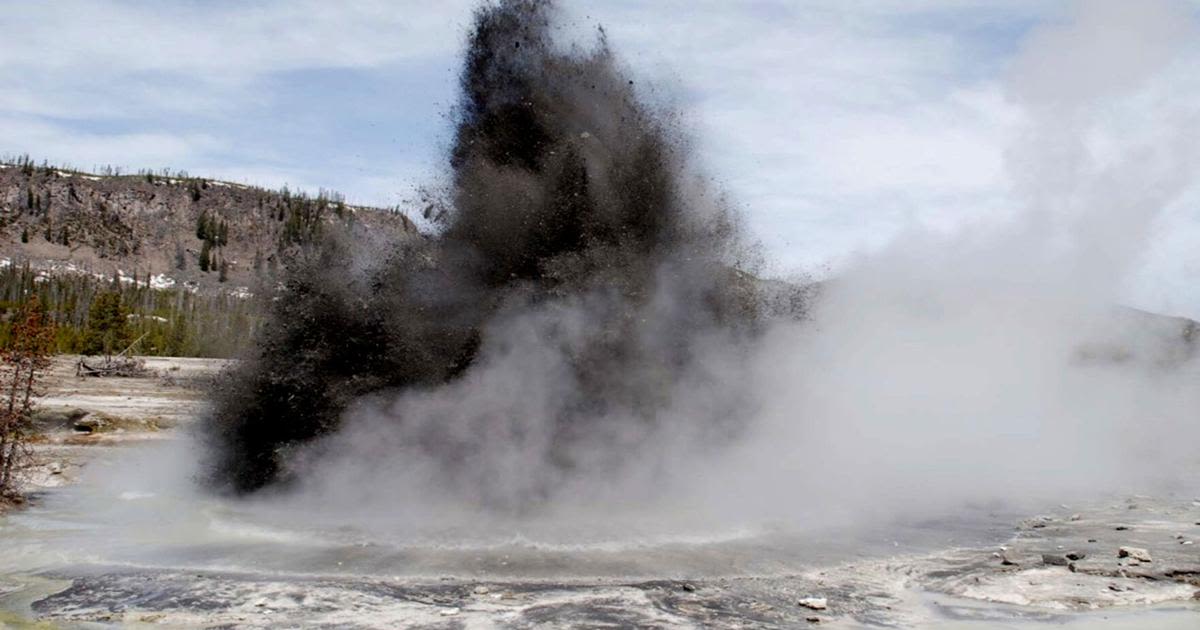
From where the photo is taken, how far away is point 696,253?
19250 millimetres

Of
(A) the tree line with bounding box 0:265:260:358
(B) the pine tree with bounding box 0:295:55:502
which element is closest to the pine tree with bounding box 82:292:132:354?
(A) the tree line with bounding box 0:265:260:358

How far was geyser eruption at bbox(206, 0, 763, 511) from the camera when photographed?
17172 millimetres

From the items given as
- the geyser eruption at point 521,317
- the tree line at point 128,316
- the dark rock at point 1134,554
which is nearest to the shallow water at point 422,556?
the geyser eruption at point 521,317

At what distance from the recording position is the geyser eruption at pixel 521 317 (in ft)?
56.3

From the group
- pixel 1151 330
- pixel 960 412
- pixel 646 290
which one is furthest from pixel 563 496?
pixel 1151 330

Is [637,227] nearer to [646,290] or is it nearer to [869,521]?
[646,290]

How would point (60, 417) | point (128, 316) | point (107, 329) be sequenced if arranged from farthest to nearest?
point (128, 316) → point (107, 329) → point (60, 417)

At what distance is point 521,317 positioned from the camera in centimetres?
1742

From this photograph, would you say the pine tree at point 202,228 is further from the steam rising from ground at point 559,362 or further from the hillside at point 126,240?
the steam rising from ground at point 559,362

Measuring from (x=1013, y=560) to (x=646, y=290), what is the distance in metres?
7.71

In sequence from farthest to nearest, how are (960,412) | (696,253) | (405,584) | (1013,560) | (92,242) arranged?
1. (92,242)
2. (960,412)
3. (696,253)
4. (1013,560)
5. (405,584)

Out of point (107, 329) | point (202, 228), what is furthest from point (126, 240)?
point (107, 329)

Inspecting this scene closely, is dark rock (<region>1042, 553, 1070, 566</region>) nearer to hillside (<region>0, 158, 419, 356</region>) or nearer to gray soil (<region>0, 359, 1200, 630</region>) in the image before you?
gray soil (<region>0, 359, 1200, 630</region>)

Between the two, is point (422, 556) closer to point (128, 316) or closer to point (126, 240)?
point (128, 316)
